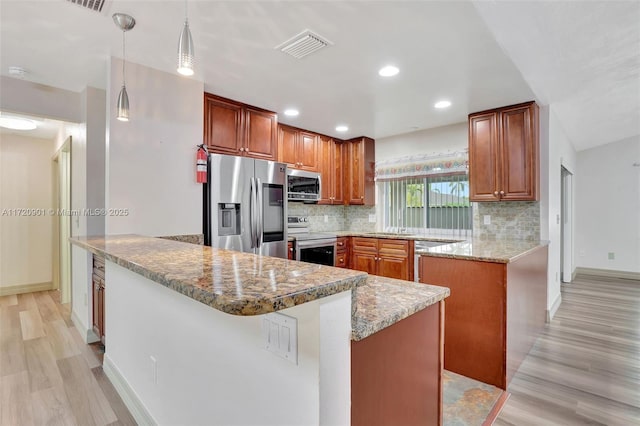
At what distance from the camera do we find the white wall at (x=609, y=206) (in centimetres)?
545

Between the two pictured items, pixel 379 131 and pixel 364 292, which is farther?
pixel 379 131

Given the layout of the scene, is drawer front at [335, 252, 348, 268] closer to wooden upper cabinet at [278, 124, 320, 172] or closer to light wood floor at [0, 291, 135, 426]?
wooden upper cabinet at [278, 124, 320, 172]

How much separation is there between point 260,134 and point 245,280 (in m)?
2.91

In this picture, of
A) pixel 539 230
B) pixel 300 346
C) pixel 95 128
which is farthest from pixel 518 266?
pixel 95 128

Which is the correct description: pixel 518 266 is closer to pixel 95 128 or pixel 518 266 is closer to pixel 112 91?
pixel 112 91

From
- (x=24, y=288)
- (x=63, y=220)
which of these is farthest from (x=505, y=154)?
Result: (x=24, y=288)

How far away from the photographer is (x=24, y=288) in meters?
4.54

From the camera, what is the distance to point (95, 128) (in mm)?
2939

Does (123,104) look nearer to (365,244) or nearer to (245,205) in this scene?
(245,205)

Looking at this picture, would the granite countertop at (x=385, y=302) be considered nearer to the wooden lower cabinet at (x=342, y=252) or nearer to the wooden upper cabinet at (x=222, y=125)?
the wooden upper cabinet at (x=222, y=125)

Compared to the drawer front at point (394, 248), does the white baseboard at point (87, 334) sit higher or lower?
lower

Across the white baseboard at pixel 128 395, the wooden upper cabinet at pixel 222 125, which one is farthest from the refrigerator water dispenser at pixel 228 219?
the white baseboard at pixel 128 395

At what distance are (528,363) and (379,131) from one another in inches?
125

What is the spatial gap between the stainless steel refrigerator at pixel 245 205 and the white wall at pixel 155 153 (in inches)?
5.4
